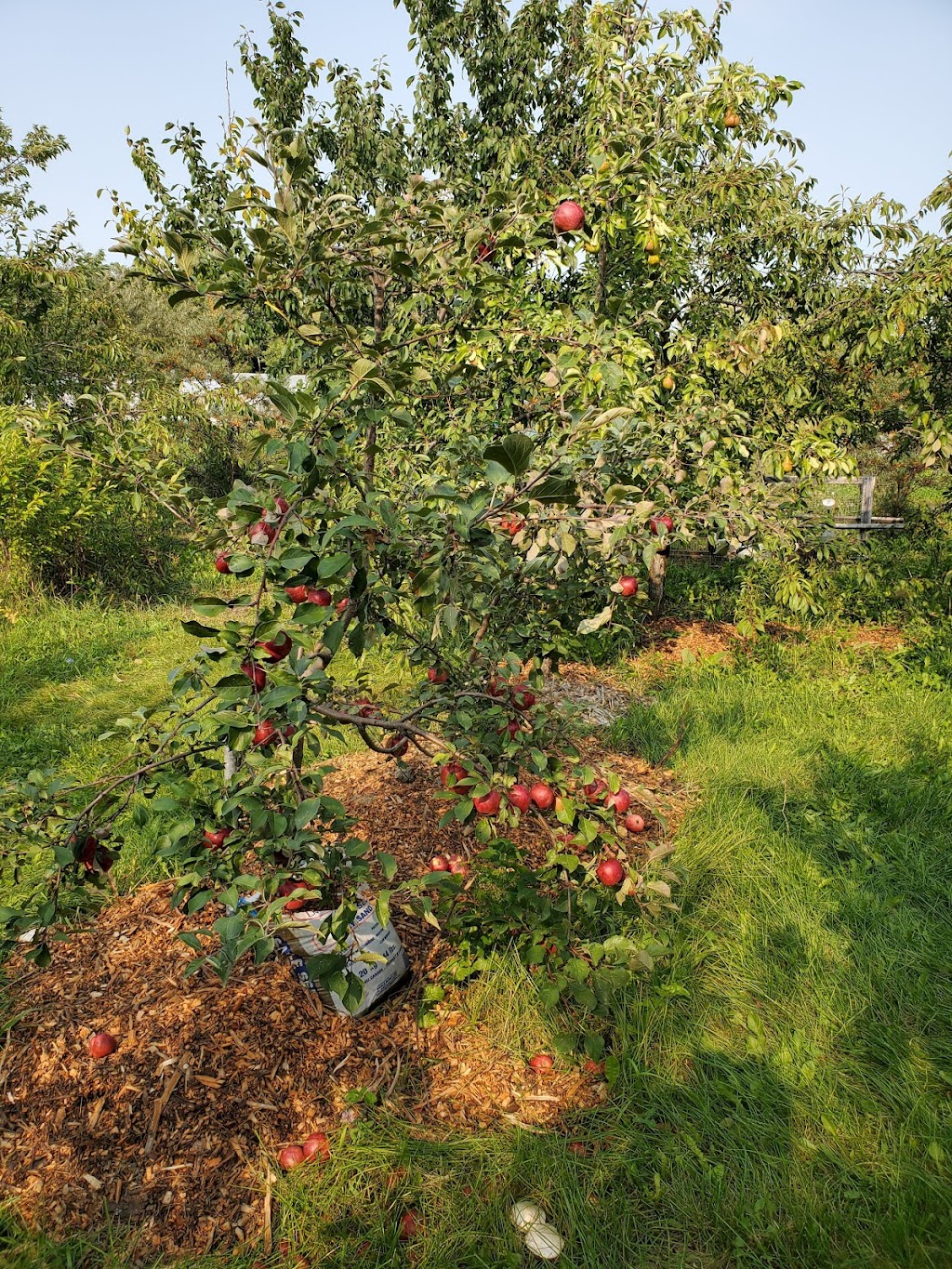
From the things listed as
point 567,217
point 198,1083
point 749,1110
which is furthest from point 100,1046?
point 567,217

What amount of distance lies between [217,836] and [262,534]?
2.43ft

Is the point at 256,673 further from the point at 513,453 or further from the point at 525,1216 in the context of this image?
the point at 525,1216

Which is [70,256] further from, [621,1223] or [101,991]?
[621,1223]

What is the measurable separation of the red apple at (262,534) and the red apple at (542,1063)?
5.36 ft

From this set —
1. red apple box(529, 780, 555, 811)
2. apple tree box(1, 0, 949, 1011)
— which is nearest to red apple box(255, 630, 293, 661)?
apple tree box(1, 0, 949, 1011)

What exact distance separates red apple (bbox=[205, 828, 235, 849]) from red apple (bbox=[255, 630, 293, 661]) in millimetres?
465

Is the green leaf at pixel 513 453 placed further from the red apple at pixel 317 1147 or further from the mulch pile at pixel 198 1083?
the red apple at pixel 317 1147

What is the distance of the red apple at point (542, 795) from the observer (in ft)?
6.23

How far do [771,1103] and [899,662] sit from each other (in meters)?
3.90

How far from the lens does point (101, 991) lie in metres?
2.46

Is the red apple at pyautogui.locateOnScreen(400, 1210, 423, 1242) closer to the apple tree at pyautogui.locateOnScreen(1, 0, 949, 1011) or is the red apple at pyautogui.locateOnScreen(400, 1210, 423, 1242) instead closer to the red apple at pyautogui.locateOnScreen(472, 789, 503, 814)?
the apple tree at pyautogui.locateOnScreen(1, 0, 949, 1011)

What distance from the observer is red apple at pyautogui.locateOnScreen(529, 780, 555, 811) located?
1.90m

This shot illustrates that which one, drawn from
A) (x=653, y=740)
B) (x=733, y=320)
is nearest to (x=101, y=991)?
(x=653, y=740)

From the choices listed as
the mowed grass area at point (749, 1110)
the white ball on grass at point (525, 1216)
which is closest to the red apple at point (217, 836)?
the mowed grass area at point (749, 1110)
